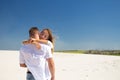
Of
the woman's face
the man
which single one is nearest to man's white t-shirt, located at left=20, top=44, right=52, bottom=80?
the man

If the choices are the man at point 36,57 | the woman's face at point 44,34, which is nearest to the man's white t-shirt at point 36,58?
the man at point 36,57

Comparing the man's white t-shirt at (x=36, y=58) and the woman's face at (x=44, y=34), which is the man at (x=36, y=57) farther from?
the woman's face at (x=44, y=34)

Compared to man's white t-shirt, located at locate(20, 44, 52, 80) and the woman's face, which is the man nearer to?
man's white t-shirt, located at locate(20, 44, 52, 80)

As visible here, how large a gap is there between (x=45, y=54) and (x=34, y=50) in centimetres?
17

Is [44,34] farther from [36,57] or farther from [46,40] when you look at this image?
[36,57]

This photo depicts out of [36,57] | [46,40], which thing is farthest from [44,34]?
[36,57]

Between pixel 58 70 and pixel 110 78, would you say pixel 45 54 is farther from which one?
pixel 58 70

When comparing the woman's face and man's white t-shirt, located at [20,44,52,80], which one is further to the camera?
the woman's face

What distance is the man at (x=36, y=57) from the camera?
4547 mm

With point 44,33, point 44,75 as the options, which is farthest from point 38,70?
point 44,33

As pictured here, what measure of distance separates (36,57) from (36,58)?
0.01 metres

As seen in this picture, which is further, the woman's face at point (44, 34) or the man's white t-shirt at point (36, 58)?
the woman's face at point (44, 34)

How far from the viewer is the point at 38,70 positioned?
4543 millimetres

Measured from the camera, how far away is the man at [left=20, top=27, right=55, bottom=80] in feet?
14.9
